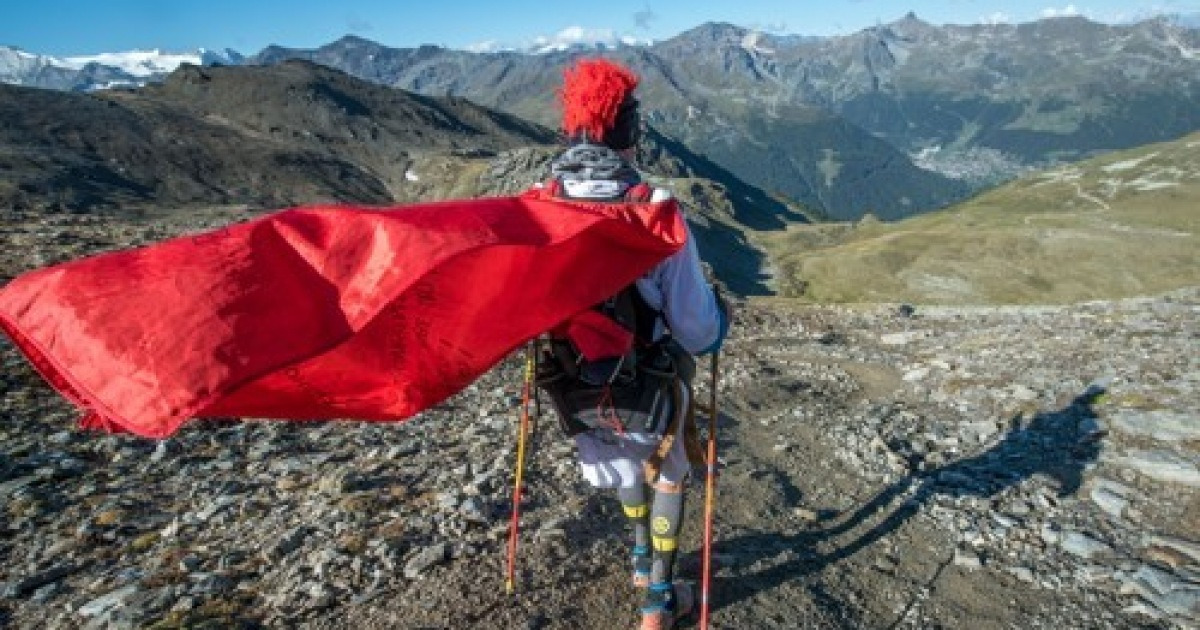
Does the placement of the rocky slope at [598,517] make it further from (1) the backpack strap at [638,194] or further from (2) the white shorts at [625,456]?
(1) the backpack strap at [638,194]

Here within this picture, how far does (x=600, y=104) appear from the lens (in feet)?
20.6

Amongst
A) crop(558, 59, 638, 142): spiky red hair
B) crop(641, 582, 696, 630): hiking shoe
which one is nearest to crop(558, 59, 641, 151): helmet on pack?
crop(558, 59, 638, 142): spiky red hair

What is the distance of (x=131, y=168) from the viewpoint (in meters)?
116

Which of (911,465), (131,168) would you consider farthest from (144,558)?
(131,168)

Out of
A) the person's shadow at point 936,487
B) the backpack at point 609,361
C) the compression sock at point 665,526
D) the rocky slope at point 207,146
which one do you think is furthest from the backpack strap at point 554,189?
the rocky slope at point 207,146

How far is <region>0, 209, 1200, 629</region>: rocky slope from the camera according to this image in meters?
8.00

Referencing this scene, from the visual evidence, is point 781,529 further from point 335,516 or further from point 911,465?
point 335,516

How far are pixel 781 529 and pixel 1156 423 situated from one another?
→ 7207 millimetres

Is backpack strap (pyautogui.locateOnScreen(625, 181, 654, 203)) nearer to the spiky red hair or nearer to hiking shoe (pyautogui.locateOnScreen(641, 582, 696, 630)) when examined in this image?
the spiky red hair

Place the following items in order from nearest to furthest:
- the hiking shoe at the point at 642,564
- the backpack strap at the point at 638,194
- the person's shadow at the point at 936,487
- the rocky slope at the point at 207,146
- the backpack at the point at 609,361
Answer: the backpack strap at the point at 638,194
the backpack at the point at 609,361
the hiking shoe at the point at 642,564
the person's shadow at the point at 936,487
the rocky slope at the point at 207,146

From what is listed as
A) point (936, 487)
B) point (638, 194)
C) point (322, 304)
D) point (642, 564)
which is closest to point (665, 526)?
point (642, 564)

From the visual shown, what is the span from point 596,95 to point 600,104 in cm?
8

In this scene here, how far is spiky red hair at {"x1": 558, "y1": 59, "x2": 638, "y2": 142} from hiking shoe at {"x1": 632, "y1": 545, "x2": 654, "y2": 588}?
403 centimetres

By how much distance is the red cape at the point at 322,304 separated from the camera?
170 inches
